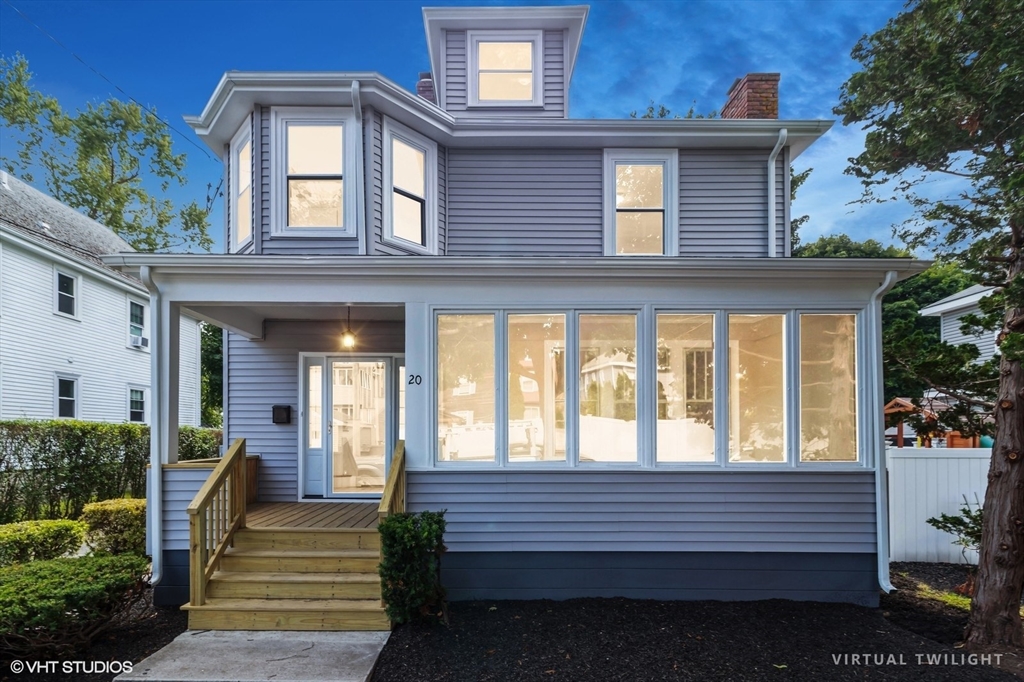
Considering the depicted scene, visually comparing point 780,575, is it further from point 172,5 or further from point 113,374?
point 172,5

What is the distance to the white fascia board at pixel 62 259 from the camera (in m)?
10.6

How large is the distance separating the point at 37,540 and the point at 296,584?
3601 millimetres

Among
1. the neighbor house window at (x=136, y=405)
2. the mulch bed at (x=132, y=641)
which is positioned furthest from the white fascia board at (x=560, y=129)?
the neighbor house window at (x=136, y=405)

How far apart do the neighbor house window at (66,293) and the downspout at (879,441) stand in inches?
576

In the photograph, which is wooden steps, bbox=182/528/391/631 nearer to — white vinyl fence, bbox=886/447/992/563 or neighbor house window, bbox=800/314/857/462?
neighbor house window, bbox=800/314/857/462

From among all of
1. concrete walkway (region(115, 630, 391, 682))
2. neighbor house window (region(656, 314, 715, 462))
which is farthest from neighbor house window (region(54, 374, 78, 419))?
neighbor house window (region(656, 314, 715, 462))

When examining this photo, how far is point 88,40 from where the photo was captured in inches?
1144

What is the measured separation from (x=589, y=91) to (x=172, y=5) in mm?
39368

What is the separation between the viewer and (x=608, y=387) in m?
5.58

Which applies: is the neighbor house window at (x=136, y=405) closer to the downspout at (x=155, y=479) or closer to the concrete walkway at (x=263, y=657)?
the downspout at (x=155, y=479)

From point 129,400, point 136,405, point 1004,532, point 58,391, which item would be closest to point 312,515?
point 1004,532

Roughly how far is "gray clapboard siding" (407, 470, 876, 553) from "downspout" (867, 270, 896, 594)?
0.07 m

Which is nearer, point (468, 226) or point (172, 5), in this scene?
point (468, 226)

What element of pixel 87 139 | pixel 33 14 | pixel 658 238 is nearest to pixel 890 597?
pixel 658 238
